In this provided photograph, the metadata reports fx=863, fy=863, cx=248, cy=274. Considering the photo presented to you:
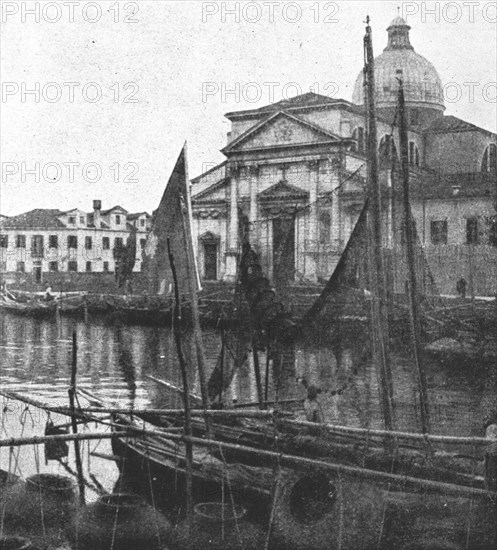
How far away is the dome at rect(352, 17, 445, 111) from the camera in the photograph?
51250 mm

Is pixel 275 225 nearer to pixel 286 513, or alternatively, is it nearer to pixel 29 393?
pixel 29 393

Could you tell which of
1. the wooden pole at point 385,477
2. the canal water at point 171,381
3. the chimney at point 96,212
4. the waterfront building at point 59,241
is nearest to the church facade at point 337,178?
the canal water at point 171,381

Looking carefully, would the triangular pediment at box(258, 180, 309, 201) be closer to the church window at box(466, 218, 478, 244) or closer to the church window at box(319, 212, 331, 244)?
the church window at box(319, 212, 331, 244)

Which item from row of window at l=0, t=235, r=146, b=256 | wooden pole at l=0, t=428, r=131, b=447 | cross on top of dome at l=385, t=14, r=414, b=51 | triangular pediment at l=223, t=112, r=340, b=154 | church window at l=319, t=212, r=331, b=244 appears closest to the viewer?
wooden pole at l=0, t=428, r=131, b=447

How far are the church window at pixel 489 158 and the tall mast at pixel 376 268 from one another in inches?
1610

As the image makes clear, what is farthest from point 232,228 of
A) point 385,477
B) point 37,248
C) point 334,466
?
point 385,477

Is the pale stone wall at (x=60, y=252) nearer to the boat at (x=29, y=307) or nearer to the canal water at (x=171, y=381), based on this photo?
the boat at (x=29, y=307)

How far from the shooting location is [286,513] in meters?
9.77

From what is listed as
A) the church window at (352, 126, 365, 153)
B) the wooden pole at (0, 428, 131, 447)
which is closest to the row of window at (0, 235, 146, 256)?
the church window at (352, 126, 365, 153)

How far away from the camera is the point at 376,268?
41.9ft

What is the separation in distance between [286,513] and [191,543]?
1.17m

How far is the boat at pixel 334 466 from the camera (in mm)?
9188

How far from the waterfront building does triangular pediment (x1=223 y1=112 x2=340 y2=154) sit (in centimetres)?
2075

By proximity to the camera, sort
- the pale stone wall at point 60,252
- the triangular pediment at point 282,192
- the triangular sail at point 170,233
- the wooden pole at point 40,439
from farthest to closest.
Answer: the pale stone wall at point 60,252 < the triangular pediment at point 282,192 < the triangular sail at point 170,233 < the wooden pole at point 40,439
